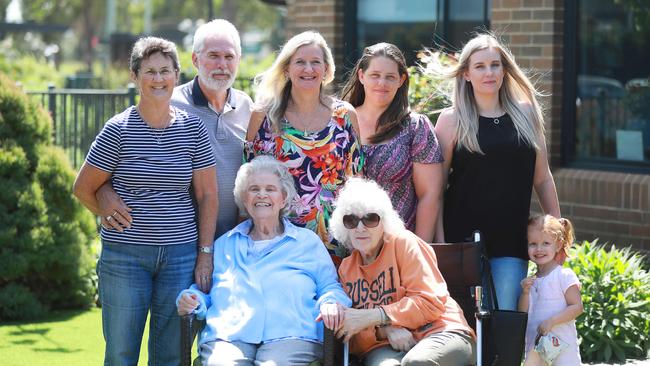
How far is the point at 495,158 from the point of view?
200 inches

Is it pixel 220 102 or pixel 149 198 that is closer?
pixel 149 198

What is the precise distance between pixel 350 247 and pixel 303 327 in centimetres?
46

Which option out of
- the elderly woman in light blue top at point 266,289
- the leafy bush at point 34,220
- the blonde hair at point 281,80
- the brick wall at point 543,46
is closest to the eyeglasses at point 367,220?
the elderly woman in light blue top at point 266,289

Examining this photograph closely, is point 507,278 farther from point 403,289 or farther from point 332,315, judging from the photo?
point 332,315

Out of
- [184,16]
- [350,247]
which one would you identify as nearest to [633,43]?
[350,247]

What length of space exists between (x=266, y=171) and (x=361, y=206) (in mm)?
491

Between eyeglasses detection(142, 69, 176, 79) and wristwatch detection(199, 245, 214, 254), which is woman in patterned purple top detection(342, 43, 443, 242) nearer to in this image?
wristwatch detection(199, 245, 214, 254)

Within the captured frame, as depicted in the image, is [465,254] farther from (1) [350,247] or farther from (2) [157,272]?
(2) [157,272]

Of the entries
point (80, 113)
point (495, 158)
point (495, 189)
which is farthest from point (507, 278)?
point (80, 113)

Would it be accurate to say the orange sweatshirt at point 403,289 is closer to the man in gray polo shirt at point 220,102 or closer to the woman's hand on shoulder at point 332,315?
the woman's hand on shoulder at point 332,315

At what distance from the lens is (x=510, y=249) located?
5.22m

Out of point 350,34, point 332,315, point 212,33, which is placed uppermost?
point 350,34

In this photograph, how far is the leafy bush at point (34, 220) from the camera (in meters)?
7.77

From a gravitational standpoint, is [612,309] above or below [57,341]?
above
